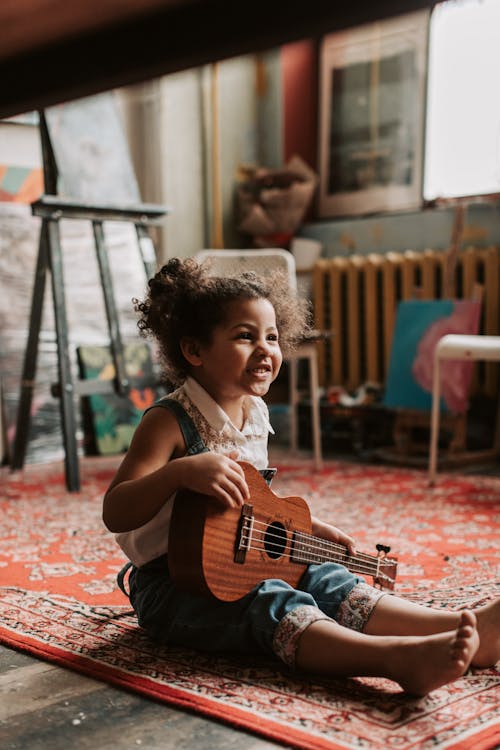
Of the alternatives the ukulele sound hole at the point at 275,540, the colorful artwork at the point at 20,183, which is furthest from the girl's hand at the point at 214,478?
the colorful artwork at the point at 20,183

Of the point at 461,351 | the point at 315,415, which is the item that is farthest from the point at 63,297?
the point at 461,351

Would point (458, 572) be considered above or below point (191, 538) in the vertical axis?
below

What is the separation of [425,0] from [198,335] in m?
1.16

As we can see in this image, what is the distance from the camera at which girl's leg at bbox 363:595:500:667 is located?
44.8 inches

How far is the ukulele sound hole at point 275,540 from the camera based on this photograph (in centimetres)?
126

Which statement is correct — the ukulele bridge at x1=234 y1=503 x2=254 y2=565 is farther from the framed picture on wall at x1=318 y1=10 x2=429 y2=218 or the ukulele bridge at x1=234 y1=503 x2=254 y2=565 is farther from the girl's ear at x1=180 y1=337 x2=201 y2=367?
the framed picture on wall at x1=318 y1=10 x2=429 y2=218

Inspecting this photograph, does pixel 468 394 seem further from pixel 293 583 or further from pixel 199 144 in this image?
pixel 293 583

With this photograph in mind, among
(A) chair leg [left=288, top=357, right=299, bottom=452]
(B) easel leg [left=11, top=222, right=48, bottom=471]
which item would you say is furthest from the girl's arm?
(A) chair leg [left=288, top=357, right=299, bottom=452]

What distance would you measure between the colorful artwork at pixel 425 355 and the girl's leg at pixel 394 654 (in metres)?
2.26

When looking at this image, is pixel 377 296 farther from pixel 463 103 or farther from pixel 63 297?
pixel 63 297

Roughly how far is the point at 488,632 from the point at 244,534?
0.36m

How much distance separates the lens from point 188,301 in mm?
1364

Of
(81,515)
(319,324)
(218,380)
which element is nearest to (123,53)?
(218,380)

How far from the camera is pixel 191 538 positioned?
115cm
